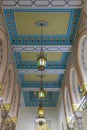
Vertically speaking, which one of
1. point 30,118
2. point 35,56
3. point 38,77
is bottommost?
point 30,118

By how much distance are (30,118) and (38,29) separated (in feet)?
28.1

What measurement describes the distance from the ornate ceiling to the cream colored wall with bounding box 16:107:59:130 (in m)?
4.95

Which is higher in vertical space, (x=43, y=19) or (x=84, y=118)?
(x=43, y=19)

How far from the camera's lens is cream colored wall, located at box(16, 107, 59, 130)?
40.5ft

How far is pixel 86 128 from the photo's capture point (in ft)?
21.7

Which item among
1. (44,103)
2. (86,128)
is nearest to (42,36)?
(86,128)

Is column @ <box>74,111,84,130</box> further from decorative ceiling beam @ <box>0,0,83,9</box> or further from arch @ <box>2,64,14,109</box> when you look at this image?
decorative ceiling beam @ <box>0,0,83,9</box>

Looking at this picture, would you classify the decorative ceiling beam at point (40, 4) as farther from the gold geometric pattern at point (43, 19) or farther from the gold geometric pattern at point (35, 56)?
the gold geometric pattern at point (35, 56)

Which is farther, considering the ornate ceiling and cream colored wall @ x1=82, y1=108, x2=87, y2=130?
cream colored wall @ x1=82, y1=108, x2=87, y2=130

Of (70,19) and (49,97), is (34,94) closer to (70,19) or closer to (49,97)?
(49,97)

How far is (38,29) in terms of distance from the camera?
5.79 metres

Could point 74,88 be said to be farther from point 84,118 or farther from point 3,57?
point 3,57

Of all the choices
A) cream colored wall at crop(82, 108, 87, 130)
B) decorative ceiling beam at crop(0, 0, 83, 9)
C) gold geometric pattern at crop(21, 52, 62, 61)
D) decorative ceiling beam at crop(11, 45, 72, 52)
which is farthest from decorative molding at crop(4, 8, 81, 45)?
cream colored wall at crop(82, 108, 87, 130)

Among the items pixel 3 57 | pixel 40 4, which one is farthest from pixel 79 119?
pixel 40 4
